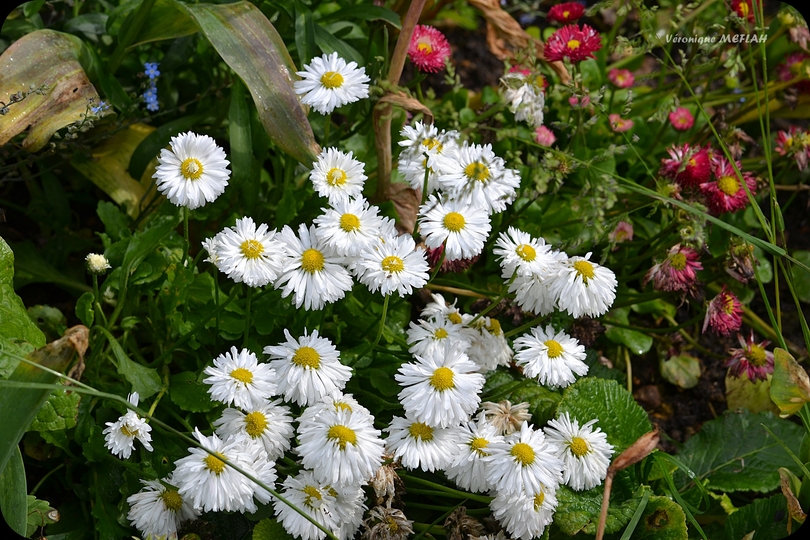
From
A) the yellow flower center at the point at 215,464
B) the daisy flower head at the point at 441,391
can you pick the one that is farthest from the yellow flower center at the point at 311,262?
the yellow flower center at the point at 215,464

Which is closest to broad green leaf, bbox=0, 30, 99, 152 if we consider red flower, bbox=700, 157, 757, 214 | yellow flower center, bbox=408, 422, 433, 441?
yellow flower center, bbox=408, 422, 433, 441

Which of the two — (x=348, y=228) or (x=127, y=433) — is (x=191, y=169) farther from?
(x=127, y=433)

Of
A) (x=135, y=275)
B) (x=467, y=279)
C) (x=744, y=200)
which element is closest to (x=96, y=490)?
(x=135, y=275)

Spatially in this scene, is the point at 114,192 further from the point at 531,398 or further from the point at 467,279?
the point at 531,398

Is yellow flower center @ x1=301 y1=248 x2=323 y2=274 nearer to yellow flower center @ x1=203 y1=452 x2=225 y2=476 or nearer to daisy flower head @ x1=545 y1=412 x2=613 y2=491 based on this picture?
yellow flower center @ x1=203 y1=452 x2=225 y2=476

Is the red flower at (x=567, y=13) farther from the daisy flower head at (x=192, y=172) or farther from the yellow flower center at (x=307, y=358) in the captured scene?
the yellow flower center at (x=307, y=358)

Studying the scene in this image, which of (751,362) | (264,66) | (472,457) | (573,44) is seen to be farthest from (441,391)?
(573,44)

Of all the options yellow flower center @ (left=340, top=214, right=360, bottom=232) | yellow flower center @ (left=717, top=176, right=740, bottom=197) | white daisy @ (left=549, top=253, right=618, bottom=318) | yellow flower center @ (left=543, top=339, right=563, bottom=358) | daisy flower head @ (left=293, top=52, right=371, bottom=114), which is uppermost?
daisy flower head @ (left=293, top=52, right=371, bottom=114)
